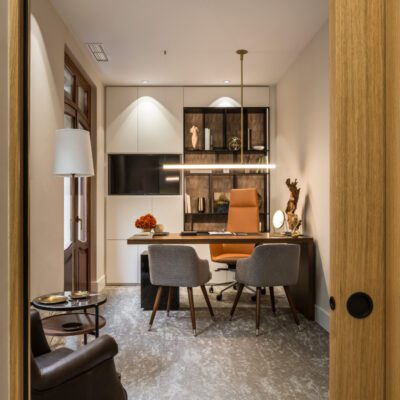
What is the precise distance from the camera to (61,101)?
3.75m

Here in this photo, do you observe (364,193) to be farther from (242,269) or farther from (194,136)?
(194,136)

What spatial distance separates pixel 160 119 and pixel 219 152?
102 cm

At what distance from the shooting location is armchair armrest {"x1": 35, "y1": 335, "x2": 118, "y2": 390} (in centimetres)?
161

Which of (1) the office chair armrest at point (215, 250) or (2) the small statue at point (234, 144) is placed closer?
(1) the office chair armrest at point (215, 250)

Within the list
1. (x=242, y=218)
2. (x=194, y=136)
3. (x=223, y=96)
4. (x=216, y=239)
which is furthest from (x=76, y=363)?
(x=223, y=96)

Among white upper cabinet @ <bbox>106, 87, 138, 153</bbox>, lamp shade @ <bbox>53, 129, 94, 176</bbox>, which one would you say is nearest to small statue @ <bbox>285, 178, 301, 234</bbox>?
lamp shade @ <bbox>53, 129, 94, 176</bbox>

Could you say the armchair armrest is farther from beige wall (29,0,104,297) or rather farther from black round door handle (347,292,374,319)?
beige wall (29,0,104,297)

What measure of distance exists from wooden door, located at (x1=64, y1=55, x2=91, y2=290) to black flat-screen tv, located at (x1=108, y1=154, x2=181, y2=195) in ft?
2.64

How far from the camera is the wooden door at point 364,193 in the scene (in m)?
0.92

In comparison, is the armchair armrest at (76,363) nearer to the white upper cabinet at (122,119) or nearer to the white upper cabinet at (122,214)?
the white upper cabinet at (122,214)

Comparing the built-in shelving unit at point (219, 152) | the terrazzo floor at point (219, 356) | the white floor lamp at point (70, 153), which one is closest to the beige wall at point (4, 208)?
the terrazzo floor at point (219, 356)

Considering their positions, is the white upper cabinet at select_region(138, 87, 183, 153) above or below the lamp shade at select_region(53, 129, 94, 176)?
above

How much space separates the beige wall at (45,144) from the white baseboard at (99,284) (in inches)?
64.2

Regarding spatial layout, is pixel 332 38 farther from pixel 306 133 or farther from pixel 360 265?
pixel 306 133
